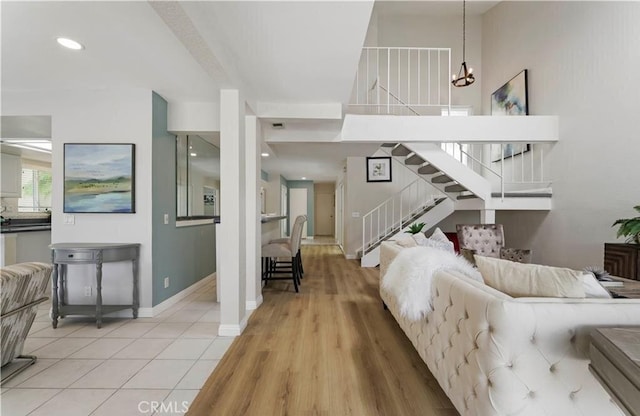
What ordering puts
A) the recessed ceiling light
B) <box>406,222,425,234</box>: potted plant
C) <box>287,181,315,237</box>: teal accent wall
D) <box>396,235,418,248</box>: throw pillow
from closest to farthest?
the recessed ceiling light < <box>396,235,418,248</box>: throw pillow < <box>406,222,425,234</box>: potted plant < <box>287,181,315,237</box>: teal accent wall

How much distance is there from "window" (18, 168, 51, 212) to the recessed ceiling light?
5.60 metres

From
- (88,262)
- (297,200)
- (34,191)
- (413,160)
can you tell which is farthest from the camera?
(297,200)

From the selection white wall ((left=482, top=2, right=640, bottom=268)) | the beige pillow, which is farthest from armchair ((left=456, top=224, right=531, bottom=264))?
the beige pillow

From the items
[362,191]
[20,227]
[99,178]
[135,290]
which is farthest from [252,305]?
[362,191]

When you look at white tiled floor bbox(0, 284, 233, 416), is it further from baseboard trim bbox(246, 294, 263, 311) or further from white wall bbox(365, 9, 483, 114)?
white wall bbox(365, 9, 483, 114)

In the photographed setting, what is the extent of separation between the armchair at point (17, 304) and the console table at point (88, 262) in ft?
2.17

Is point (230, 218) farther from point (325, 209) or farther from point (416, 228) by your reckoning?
point (325, 209)

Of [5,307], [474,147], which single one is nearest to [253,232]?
[5,307]

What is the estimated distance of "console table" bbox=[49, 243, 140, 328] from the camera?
111 inches

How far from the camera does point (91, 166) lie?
122 inches

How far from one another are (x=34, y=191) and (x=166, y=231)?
520 cm

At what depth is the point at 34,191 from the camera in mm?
6301

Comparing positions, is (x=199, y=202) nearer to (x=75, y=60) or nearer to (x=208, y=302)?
(x=208, y=302)

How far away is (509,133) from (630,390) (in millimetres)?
3930
